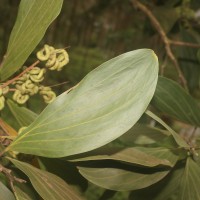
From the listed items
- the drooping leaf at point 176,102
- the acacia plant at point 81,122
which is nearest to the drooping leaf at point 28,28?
the acacia plant at point 81,122

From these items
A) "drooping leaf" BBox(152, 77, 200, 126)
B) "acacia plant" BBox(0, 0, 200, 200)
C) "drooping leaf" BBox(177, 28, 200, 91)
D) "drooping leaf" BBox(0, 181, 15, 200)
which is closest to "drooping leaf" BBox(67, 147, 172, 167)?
"acacia plant" BBox(0, 0, 200, 200)

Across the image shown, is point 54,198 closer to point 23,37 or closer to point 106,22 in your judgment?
→ point 23,37

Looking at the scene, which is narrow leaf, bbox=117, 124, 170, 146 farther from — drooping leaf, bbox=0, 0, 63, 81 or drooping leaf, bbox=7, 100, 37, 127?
drooping leaf, bbox=0, 0, 63, 81

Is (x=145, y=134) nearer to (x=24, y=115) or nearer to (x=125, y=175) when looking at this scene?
(x=125, y=175)

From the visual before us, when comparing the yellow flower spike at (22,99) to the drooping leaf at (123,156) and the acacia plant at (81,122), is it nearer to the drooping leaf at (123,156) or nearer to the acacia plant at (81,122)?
the acacia plant at (81,122)

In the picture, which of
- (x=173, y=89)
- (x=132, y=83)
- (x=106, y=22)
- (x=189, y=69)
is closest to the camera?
(x=132, y=83)

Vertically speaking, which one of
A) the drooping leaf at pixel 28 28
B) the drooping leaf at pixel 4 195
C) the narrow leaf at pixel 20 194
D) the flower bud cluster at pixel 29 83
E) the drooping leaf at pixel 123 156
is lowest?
the drooping leaf at pixel 123 156

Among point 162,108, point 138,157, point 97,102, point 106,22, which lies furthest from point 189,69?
point 106,22
